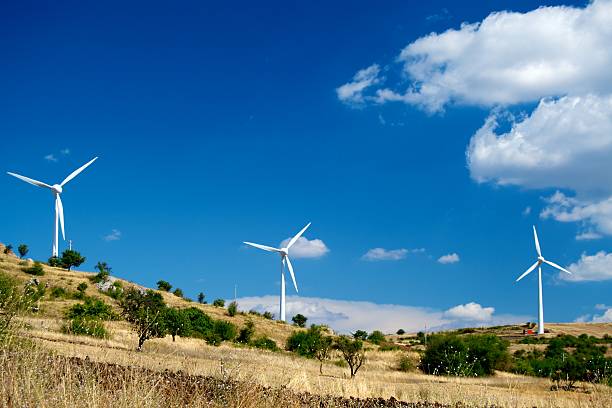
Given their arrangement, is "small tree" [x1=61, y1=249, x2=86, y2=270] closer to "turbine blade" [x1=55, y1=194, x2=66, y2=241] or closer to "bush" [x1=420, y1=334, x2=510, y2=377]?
"turbine blade" [x1=55, y1=194, x2=66, y2=241]

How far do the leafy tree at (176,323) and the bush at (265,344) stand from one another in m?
7.84

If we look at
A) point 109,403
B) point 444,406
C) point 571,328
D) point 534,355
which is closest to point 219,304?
point 534,355

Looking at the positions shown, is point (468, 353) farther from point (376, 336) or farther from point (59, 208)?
point (59, 208)

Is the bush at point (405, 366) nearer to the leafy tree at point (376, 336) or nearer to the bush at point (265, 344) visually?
the bush at point (265, 344)

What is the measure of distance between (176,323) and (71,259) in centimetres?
3991

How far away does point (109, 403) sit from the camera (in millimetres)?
Result: 10219

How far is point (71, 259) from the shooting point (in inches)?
3701

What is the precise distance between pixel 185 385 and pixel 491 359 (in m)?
48.4

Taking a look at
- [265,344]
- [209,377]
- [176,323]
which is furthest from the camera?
[265,344]

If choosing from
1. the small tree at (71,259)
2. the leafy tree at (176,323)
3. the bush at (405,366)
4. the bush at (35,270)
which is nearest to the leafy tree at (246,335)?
the leafy tree at (176,323)

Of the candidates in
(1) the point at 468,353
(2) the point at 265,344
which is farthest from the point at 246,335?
(1) the point at 468,353

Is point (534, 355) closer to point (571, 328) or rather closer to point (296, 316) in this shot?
point (296, 316)

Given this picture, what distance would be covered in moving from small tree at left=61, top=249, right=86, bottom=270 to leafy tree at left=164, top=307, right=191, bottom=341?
1423 inches

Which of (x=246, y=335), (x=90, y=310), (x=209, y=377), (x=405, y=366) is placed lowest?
(x=405, y=366)
